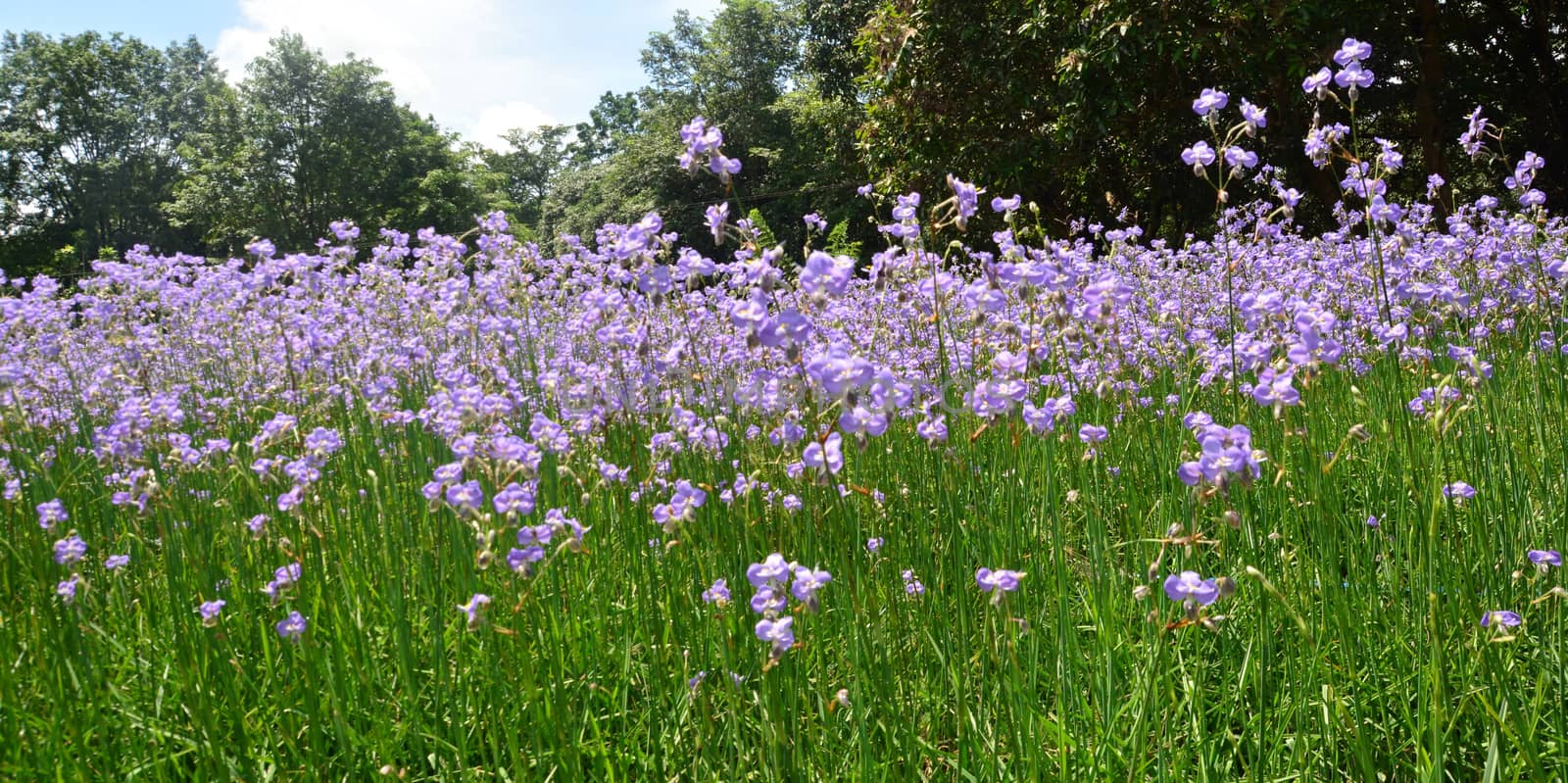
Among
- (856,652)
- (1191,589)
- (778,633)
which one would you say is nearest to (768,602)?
(778,633)

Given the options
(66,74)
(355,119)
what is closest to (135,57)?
(66,74)

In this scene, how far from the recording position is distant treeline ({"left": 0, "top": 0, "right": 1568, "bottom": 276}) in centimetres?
1060

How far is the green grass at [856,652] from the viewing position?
5.66 feet

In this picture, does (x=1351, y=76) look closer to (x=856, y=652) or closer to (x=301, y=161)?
(x=856, y=652)

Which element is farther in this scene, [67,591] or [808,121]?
[808,121]

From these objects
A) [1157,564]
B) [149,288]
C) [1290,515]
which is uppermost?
[149,288]

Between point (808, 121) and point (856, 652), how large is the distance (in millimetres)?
23387

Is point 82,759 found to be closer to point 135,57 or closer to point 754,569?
point 754,569

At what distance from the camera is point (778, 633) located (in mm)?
1489

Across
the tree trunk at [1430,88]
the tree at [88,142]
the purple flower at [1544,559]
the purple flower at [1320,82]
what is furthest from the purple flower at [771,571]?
the tree at [88,142]

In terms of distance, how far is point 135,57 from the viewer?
1391 inches

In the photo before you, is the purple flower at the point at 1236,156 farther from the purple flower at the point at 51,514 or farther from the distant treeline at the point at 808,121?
the purple flower at the point at 51,514

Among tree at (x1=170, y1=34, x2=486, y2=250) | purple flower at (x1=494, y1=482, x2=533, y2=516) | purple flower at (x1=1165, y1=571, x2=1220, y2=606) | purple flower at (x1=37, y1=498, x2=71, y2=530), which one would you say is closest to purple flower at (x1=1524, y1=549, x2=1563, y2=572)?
purple flower at (x1=1165, y1=571, x2=1220, y2=606)

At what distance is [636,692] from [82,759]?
1141 mm
